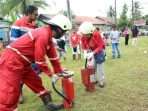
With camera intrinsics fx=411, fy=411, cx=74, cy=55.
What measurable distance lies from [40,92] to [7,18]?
38.7 meters

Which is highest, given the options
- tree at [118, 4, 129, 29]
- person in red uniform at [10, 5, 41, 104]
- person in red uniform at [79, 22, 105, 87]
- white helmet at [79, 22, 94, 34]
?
person in red uniform at [10, 5, 41, 104]

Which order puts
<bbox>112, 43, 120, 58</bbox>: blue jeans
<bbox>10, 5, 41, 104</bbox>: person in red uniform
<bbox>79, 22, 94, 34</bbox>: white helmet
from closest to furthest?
<bbox>10, 5, 41, 104</bbox>: person in red uniform < <bbox>79, 22, 94, 34</bbox>: white helmet < <bbox>112, 43, 120, 58</bbox>: blue jeans

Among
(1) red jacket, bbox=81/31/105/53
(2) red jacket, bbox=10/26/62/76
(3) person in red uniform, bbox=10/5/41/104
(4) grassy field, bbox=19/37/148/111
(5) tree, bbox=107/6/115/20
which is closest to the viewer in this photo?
(2) red jacket, bbox=10/26/62/76

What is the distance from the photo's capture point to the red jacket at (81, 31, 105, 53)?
10266mm

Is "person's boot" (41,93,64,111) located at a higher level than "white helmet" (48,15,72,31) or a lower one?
lower

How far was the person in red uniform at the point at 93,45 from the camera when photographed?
998cm

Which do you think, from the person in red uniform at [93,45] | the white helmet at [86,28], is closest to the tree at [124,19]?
the person in red uniform at [93,45]

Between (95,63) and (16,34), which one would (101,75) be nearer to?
(95,63)

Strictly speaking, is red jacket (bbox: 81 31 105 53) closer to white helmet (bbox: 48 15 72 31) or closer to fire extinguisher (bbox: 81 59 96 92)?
fire extinguisher (bbox: 81 59 96 92)

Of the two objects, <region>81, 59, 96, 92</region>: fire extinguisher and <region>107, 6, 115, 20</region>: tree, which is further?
<region>107, 6, 115, 20</region>: tree

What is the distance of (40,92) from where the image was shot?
816 centimetres

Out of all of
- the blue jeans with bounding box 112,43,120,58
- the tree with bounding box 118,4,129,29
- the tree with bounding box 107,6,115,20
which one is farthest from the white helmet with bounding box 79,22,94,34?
the tree with bounding box 107,6,115,20

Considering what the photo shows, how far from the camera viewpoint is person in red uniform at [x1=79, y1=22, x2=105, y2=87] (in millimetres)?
9984

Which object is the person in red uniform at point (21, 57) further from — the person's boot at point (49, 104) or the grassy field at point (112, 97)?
the grassy field at point (112, 97)
